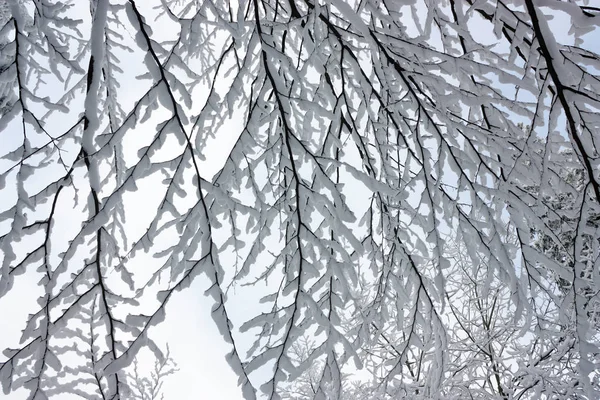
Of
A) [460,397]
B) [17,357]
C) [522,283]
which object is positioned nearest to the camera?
[17,357]

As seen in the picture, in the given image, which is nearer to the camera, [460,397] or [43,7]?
[43,7]

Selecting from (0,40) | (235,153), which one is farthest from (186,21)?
(0,40)

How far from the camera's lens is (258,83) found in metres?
2.21

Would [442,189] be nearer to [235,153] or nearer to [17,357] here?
[235,153]

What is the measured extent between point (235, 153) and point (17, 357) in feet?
3.29

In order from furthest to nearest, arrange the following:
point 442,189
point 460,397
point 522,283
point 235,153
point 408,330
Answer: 1. point 460,397
2. point 408,330
3. point 442,189
4. point 522,283
5. point 235,153

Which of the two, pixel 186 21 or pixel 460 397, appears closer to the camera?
pixel 186 21

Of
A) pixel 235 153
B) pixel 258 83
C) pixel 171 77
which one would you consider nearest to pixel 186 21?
pixel 171 77

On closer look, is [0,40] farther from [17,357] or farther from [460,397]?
[460,397]

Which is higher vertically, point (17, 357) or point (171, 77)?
point (171, 77)

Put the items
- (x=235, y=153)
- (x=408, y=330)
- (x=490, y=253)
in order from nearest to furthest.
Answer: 1. (x=235, y=153)
2. (x=490, y=253)
3. (x=408, y=330)

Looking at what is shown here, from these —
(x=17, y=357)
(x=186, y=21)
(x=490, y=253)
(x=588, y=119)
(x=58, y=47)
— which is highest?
(x=58, y=47)

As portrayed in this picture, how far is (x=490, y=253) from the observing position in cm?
182

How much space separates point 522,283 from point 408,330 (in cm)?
66
